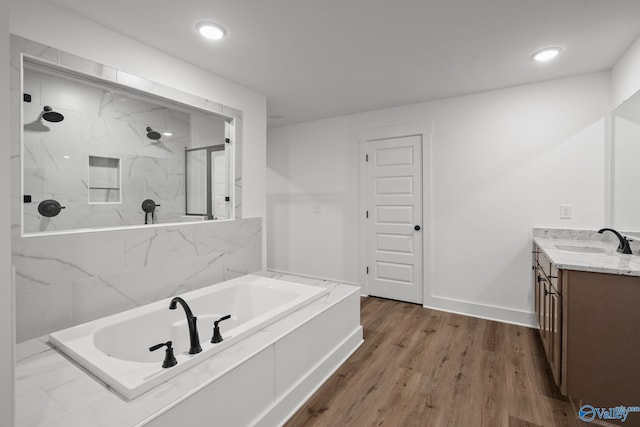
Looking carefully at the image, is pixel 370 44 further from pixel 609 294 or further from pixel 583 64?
pixel 609 294

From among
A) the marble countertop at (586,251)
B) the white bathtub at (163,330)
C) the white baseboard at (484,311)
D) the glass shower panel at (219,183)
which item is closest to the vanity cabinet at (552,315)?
the marble countertop at (586,251)

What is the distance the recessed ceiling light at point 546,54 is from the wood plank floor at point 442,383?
2.39m

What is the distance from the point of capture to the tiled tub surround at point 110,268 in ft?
5.58

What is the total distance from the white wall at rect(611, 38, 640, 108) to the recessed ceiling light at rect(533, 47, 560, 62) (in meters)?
0.46

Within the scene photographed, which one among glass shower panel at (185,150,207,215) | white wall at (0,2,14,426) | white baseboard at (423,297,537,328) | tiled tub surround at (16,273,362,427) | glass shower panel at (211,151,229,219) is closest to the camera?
white wall at (0,2,14,426)

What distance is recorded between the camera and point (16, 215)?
165cm

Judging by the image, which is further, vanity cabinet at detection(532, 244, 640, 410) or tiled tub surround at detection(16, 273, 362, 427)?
vanity cabinet at detection(532, 244, 640, 410)

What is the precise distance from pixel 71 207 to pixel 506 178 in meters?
3.73

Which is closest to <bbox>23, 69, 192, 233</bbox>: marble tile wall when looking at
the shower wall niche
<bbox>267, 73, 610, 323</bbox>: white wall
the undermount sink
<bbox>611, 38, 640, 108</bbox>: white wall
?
the shower wall niche

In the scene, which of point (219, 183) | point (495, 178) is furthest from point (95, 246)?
point (495, 178)

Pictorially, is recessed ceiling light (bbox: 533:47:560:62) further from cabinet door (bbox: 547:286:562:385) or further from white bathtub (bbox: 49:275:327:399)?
white bathtub (bbox: 49:275:327:399)

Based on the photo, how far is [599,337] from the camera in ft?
5.57

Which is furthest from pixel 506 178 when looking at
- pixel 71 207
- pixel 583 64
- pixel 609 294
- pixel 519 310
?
pixel 71 207

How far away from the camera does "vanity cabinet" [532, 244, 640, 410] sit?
1639 mm
